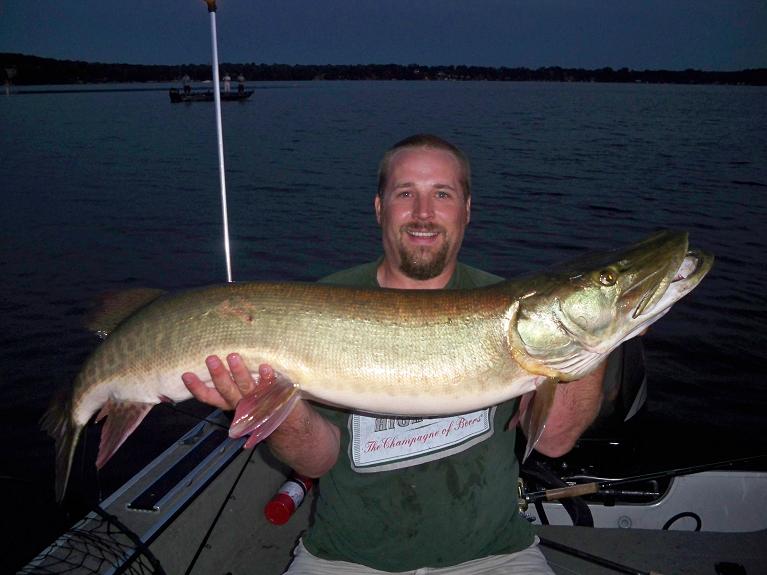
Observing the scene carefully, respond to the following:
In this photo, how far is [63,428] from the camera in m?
2.63

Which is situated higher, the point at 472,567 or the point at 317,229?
the point at 472,567

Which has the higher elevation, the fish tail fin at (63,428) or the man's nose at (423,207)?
the man's nose at (423,207)

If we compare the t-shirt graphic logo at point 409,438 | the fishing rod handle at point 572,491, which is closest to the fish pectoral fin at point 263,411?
the t-shirt graphic logo at point 409,438

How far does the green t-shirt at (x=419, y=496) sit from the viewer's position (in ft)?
8.38

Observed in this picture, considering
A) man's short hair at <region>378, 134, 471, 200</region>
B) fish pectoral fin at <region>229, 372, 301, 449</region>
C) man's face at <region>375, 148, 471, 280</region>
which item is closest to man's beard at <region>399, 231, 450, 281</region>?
man's face at <region>375, 148, 471, 280</region>

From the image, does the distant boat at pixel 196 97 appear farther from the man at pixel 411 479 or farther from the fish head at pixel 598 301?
the fish head at pixel 598 301

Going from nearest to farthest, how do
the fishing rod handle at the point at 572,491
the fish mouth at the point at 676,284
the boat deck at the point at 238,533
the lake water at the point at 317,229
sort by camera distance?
the fish mouth at the point at 676,284 < the boat deck at the point at 238,533 < the fishing rod handle at the point at 572,491 < the lake water at the point at 317,229

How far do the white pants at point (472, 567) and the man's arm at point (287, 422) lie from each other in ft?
1.29

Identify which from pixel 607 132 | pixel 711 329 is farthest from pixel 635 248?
pixel 607 132

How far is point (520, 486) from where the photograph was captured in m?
3.31

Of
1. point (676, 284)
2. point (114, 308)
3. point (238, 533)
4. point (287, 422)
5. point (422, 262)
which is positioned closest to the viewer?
point (676, 284)

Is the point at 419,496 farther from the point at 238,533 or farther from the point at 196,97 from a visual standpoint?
the point at 196,97

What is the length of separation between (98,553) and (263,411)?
38.2 inches

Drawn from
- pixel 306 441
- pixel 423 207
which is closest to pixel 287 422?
pixel 306 441
